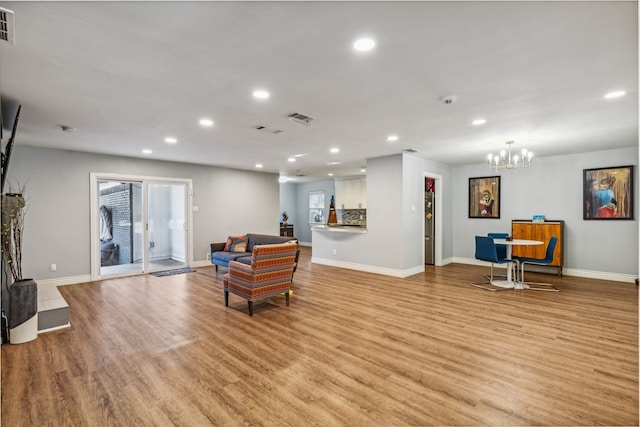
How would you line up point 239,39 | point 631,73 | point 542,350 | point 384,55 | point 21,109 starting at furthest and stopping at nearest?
point 21,109
point 542,350
point 631,73
point 384,55
point 239,39

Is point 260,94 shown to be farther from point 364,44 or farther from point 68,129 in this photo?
point 68,129

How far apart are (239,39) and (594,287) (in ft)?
22.2

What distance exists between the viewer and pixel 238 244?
682 centimetres

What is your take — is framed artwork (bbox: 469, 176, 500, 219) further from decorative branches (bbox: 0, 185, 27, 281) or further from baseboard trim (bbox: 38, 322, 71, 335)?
decorative branches (bbox: 0, 185, 27, 281)

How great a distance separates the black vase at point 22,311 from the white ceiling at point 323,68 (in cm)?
194

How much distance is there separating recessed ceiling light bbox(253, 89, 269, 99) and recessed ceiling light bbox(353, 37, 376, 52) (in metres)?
1.12

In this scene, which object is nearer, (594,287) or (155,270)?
(594,287)

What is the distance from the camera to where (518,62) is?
7.88ft

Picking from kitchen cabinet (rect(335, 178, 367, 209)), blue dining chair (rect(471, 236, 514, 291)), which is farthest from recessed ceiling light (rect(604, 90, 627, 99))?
kitchen cabinet (rect(335, 178, 367, 209))

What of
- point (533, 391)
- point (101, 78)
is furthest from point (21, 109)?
point (533, 391)

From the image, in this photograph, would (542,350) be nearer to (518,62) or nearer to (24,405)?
(518,62)

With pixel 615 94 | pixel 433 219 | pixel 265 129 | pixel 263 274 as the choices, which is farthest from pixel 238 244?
pixel 615 94

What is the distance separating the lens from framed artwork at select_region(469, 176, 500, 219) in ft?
23.9

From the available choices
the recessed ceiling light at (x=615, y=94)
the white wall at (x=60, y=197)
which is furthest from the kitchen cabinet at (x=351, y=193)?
the recessed ceiling light at (x=615, y=94)
